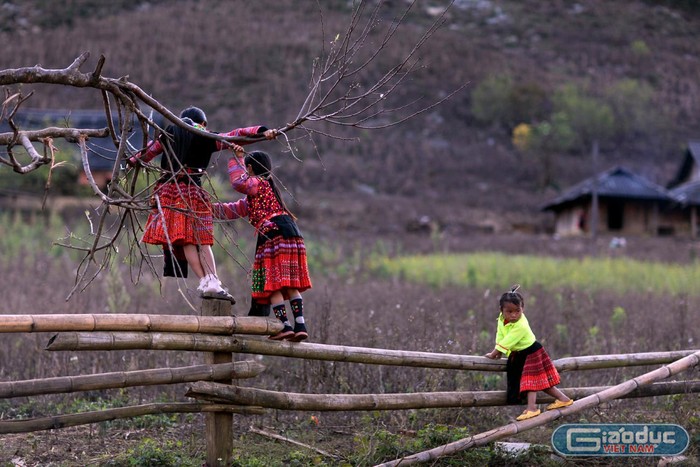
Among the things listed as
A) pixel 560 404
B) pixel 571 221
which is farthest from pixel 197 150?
pixel 571 221

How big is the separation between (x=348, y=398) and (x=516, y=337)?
1094 mm

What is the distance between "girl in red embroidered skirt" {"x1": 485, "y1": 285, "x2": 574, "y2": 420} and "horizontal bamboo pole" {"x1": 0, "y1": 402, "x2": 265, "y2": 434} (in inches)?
61.2

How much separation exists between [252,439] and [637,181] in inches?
1276

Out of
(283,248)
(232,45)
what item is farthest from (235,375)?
(232,45)

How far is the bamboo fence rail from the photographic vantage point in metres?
5.47

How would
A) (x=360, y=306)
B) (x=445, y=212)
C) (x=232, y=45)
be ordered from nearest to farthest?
(x=360, y=306) < (x=445, y=212) < (x=232, y=45)

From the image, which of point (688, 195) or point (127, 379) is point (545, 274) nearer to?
point (127, 379)

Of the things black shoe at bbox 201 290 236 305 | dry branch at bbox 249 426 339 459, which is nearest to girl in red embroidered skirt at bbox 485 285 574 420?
dry branch at bbox 249 426 339 459

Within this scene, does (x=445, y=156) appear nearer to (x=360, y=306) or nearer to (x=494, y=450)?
(x=360, y=306)

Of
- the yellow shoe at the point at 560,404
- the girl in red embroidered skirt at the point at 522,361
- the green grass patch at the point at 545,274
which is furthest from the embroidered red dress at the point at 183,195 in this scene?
the green grass patch at the point at 545,274

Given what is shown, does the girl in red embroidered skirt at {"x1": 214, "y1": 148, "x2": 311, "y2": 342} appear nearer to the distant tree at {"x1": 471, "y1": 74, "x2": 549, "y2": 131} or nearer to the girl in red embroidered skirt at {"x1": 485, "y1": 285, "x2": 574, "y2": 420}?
the girl in red embroidered skirt at {"x1": 485, "y1": 285, "x2": 574, "y2": 420}

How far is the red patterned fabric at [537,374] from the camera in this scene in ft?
18.7

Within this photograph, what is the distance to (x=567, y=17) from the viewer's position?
74875mm

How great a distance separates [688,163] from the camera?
39.1m
